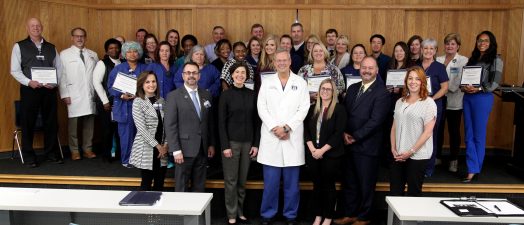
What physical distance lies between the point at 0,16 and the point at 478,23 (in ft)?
21.2

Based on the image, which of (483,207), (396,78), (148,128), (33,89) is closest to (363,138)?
(396,78)

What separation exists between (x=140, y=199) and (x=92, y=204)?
29cm

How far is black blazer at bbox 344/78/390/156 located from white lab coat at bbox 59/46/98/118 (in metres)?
3.37

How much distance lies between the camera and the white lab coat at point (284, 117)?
3824 mm

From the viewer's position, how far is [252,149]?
3.97 meters

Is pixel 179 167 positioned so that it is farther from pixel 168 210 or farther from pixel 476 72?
pixel 476 72

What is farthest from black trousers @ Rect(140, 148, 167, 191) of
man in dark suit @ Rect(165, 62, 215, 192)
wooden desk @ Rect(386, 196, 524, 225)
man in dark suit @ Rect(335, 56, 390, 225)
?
wooden desk @ Rect(386, 196, 524, 225)

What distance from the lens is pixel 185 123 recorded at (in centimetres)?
381

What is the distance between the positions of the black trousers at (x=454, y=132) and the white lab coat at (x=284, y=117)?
2096mm

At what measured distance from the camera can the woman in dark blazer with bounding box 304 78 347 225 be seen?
3768 millimetres

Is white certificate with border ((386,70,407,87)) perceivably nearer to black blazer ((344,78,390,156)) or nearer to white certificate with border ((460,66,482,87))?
black blazer ((344,78,390,156))

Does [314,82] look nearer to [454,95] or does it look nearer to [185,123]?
[185,123]

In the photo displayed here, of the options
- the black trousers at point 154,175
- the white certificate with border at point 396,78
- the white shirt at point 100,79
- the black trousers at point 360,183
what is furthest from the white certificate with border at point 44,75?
the white certificate with border at point 396,78

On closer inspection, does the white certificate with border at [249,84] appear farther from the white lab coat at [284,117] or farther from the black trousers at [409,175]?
the black trousers at [409,175]
